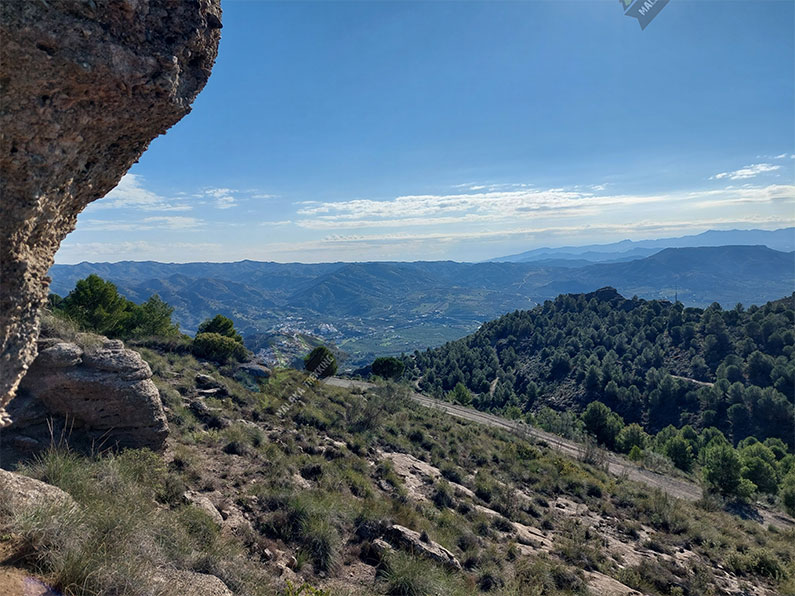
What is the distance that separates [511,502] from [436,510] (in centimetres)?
360

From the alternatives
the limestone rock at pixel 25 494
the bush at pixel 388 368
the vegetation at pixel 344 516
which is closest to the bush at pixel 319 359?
the vegetation at pixel 344 516

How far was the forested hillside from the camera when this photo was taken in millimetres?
51969

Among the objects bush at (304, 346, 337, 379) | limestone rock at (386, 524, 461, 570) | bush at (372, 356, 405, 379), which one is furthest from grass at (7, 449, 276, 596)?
bush at (372, 356, 405, 379)

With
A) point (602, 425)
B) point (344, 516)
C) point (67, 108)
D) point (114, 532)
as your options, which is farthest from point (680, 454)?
point (67, 108)

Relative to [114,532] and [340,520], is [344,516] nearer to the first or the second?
[340,520]

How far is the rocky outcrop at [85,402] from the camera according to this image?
7.69 m

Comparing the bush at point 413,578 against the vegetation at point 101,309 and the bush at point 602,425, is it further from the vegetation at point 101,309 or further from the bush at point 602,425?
the bush at point 602,425

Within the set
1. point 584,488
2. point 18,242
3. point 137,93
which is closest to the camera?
point 18,242

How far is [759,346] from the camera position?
210 ft

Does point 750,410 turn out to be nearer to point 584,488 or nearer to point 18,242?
point 584,488

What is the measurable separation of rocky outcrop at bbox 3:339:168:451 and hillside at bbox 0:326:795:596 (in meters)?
0.65

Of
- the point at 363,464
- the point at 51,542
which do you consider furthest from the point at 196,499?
the point at 363,464

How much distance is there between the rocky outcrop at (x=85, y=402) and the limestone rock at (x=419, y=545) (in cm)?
563

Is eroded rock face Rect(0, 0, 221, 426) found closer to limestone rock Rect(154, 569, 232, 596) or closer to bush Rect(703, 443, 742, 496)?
limestone rock Rect(154, 569, 232, 596)
